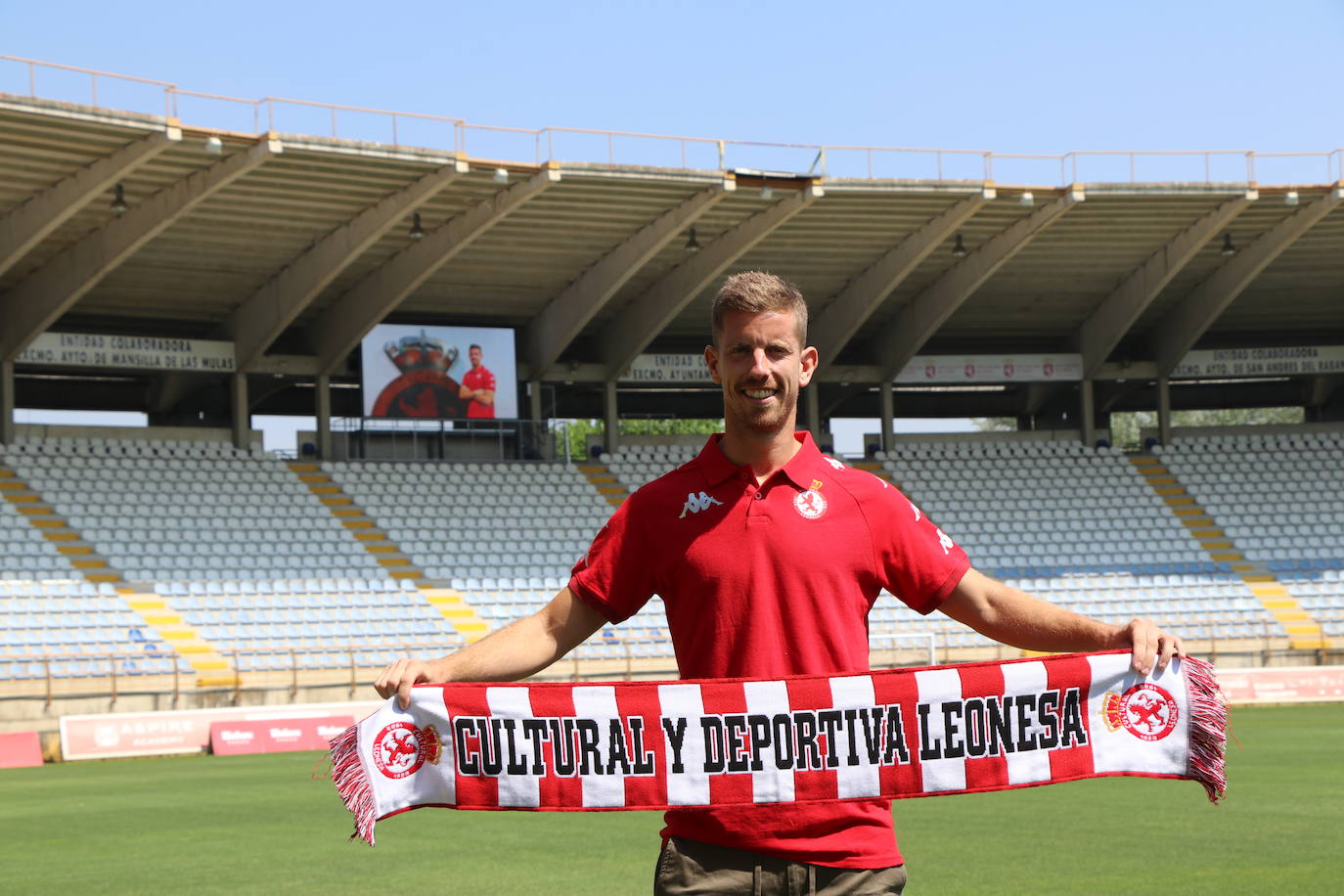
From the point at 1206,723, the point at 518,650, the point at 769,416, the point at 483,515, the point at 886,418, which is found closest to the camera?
the point at 769,416

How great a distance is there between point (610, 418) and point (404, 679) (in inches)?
1441

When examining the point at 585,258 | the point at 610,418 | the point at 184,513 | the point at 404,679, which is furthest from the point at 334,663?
the point at 404,679

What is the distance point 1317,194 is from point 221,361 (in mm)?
24333

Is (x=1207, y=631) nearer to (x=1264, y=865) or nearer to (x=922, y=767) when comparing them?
(x=1264, y=865)

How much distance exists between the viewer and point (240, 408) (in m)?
37.2

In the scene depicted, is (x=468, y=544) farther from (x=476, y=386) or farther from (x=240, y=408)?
(x=240, y=408)

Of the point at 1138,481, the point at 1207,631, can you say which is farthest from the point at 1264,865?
the point at 1138,481

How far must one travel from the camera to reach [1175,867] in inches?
422

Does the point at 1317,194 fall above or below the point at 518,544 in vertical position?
above

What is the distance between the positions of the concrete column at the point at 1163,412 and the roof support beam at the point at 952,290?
634 centimetres

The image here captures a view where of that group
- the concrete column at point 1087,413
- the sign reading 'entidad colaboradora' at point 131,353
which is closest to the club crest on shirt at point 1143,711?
the sign reading 'entidad colaboradora' at point 131,353

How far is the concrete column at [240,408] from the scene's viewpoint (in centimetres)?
3703

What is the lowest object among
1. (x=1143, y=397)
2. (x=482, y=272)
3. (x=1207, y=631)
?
(x=1207, y=631)

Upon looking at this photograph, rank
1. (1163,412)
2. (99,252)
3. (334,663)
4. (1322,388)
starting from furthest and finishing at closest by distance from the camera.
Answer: (1322,388) < (1163,412) < (99,252) < (334,663)
